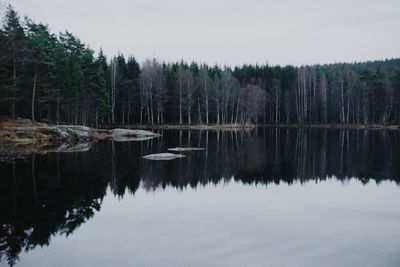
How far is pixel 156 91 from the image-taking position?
79.9 m

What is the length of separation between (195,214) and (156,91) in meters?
67.4

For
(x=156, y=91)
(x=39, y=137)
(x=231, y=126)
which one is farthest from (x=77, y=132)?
(x=231, y=126)

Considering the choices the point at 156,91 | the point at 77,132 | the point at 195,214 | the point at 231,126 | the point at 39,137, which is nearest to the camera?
the point at 195,214

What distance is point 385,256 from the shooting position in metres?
9.95

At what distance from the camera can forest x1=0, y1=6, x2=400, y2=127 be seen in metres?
45.8

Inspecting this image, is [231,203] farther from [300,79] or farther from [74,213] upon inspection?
[300,79]

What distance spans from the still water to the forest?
22900 mm

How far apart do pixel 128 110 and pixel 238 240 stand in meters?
72.2

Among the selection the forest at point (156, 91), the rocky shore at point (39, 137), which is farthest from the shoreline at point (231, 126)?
the rocky shore at point (39, 137)

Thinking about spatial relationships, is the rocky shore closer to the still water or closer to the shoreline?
the still water

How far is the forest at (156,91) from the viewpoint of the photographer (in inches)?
1804

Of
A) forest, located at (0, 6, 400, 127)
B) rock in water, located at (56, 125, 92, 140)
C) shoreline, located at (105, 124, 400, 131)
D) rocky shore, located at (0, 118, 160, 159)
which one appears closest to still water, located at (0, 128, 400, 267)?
rocky shore, located at (0, 118, 160, 159)

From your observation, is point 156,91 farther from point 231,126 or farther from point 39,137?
point 39,137

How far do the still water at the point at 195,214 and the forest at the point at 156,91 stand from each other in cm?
2290
